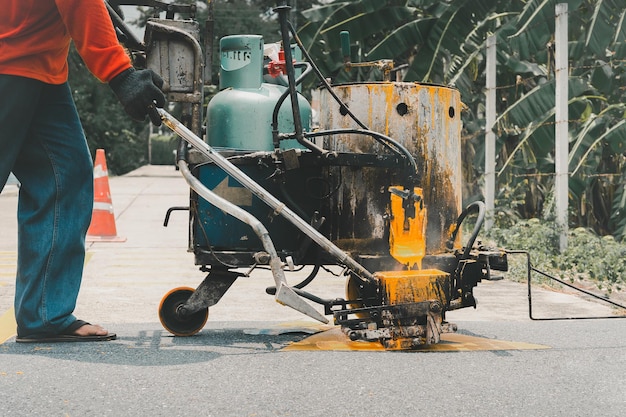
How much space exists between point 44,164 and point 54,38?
0.63 meters

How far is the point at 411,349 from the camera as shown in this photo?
452cm

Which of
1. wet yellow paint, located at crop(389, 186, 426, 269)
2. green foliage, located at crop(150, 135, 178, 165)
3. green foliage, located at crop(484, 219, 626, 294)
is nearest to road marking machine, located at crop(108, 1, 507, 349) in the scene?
wet yellow paint, located at crop(389, 186, 426, 269)

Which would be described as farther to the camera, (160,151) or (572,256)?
(160,151)

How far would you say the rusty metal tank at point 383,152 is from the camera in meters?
4.69

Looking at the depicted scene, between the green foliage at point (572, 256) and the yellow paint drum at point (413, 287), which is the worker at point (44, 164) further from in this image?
the green foliage at point (572, 256)

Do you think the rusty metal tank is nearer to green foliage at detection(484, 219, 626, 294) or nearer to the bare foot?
the bare foot

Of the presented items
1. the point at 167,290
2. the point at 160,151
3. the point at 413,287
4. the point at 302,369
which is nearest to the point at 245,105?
the point at 413,287

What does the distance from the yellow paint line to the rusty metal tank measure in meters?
1.79

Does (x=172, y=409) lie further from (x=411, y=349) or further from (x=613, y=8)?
(x=613, y=8)

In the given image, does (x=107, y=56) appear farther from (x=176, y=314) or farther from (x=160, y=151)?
(x=160, y=151)

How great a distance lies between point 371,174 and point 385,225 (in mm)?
263

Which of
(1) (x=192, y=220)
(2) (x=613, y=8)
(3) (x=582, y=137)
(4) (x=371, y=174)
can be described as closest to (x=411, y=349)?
(4) (x=371, y=174)

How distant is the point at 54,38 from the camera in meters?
4.49

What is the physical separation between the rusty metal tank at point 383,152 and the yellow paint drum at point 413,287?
0.96ft
